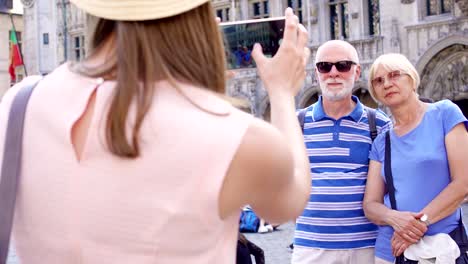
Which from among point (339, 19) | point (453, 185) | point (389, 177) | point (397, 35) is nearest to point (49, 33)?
point (339, 19)

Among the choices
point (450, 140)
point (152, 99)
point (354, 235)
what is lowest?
point (354, 235)

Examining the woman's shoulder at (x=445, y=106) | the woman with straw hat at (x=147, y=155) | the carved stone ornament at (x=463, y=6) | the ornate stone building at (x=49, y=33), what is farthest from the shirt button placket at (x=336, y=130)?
the ornate stone building at (x=49, y=33)

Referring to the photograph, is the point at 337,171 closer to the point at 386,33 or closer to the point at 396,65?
the point at 396,65

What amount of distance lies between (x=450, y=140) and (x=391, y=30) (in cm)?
1389

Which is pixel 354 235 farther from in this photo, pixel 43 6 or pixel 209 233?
pixel 43 6

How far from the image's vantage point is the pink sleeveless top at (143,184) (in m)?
1.16

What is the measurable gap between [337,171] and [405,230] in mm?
478

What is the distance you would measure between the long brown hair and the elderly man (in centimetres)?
220

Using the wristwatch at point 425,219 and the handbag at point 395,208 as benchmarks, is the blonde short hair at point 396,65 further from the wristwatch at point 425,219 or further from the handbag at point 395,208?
the wristwatch at point 425,219

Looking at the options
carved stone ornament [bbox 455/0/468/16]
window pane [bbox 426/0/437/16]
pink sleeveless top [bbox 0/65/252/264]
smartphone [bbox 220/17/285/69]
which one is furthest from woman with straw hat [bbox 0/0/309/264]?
window pane [bbox 426/0/437/16]

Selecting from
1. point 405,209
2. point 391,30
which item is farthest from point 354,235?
point 391,30

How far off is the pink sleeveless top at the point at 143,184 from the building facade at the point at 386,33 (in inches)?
519

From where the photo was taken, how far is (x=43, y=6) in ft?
84.3

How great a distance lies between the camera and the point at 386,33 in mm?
16609
